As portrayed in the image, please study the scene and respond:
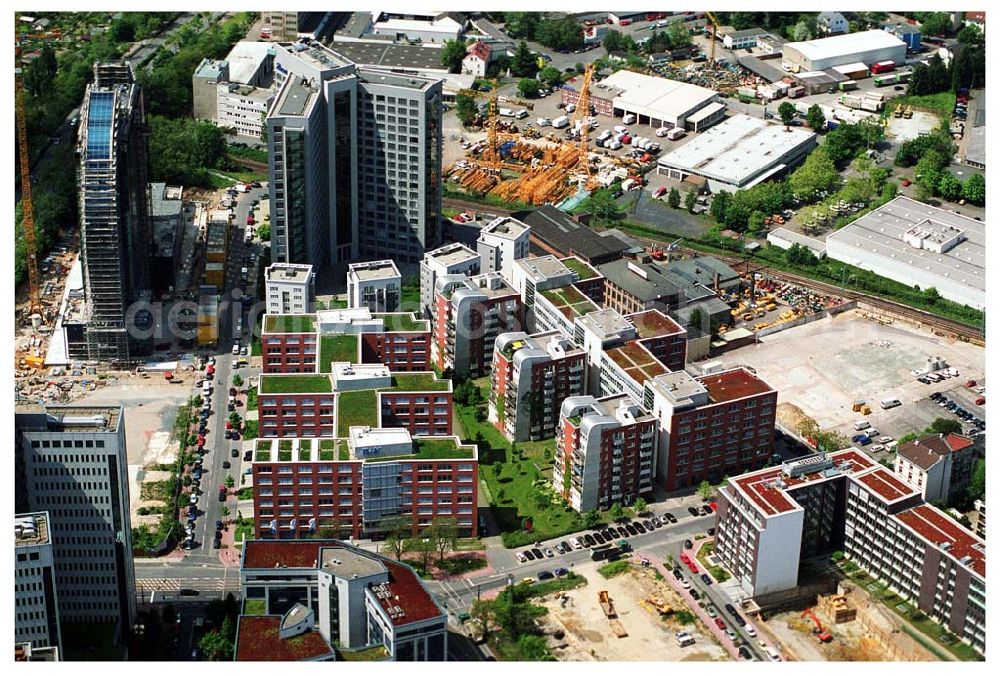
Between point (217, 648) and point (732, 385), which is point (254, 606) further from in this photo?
point (732, 385)

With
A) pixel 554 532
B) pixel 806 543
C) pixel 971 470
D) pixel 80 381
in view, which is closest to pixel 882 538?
pixel 806 543

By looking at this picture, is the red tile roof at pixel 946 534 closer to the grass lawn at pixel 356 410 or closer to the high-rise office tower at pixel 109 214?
the grass lawn at pixel 356 410

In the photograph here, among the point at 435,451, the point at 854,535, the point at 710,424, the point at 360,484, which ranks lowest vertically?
the point at 854,535

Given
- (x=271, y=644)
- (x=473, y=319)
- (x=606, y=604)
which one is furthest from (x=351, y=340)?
(x=271, y=644)

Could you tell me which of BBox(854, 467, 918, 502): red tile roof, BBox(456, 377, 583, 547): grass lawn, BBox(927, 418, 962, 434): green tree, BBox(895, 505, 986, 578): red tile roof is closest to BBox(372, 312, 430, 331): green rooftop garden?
BBox(456, 377, 583, 547): grass lawn

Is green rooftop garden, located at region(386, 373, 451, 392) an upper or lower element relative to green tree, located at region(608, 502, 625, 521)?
upper

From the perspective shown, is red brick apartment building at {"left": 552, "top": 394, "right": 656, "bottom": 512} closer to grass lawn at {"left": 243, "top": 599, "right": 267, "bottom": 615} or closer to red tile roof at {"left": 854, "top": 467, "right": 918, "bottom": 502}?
red tile roof at {"left": 854, "top": 467, "right": 918, "bottom": 502}
